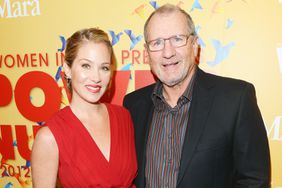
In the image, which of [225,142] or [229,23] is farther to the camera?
[229,23]

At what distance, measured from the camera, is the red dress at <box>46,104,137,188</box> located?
128 cm

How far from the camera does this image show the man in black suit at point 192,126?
1.29m

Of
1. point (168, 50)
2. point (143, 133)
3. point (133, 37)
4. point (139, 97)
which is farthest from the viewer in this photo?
point (133, 37)

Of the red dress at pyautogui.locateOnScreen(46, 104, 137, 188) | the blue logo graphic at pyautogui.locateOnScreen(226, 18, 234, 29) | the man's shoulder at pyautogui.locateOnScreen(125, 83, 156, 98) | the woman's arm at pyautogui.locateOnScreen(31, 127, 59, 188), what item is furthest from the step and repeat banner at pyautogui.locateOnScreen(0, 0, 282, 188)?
the woman's arm at pyautogui.locateOnScreen(31, 127, 59, 188)

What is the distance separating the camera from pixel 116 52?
1.82 meters

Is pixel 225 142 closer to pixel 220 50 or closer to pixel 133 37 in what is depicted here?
pixel 220 50

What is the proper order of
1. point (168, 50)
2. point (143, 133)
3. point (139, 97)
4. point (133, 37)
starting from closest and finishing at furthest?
point (168, 50) < point (143, 133) < point (139, 97) < point (133, 37)

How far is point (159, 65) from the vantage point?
1428 mm

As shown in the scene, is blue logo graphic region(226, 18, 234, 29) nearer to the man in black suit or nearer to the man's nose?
the man in black suit

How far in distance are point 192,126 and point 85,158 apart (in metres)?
0.50

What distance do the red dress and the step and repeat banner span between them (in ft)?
1.74

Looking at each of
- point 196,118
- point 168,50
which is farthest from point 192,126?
point 168,50

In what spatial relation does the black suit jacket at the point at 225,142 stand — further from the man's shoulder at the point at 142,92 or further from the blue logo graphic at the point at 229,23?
the blue logo graphic at the point at 229,23

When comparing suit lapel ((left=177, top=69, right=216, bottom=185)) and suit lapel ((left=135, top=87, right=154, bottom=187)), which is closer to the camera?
suit lapel ((left=177, top=69, right=216, bottom=185))
